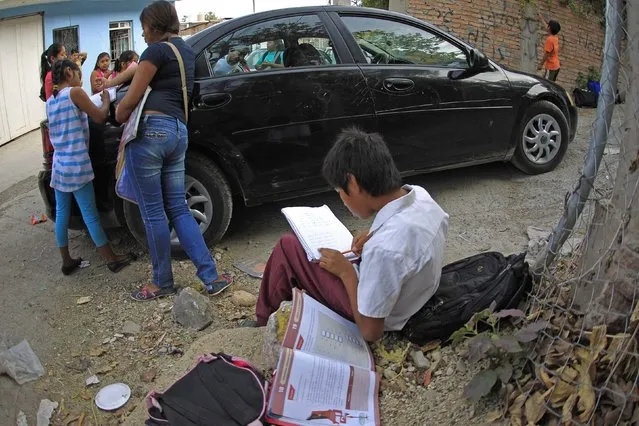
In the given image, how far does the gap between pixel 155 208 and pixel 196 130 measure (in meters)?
0.74

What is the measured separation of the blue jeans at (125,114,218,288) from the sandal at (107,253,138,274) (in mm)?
529

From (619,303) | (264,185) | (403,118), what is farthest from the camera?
(403,118)

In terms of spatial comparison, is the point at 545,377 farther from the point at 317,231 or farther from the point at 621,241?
the point at 317,231

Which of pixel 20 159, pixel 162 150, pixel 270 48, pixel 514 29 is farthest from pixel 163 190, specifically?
pixel 514 29

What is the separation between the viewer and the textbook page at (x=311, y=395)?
233 centimetres

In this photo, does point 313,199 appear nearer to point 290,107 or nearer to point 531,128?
point 290,107

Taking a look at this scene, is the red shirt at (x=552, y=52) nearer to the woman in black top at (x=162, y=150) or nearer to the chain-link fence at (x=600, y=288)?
the woman in black top at (x=162, y=150)

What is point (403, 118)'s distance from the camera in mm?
4824

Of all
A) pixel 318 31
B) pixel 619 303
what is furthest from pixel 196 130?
pixel 619 303

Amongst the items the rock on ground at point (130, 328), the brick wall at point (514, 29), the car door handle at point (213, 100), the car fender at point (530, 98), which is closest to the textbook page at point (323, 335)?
the rock on ground at point (130, 328)

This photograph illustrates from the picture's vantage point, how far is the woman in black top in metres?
3.55

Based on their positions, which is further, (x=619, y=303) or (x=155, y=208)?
(x=155, y=208)

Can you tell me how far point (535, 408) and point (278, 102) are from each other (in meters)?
2.96

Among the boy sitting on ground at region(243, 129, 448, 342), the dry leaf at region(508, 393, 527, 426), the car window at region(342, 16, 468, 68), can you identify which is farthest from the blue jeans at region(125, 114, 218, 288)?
the dry leaf at region(508, 393, 527, 426)
